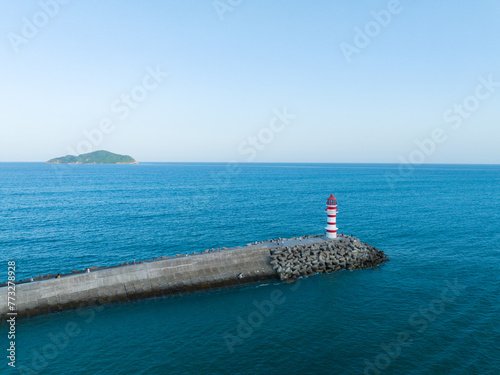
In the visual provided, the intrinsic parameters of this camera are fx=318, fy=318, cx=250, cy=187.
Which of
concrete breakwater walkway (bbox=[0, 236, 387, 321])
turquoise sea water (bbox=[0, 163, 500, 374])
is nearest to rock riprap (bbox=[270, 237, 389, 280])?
concrete breakwater walkway (bbox=[0, 236, 387, 321])

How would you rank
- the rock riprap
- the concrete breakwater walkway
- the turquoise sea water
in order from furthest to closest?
the rock riprap, the concrete breakwater walkway, the turquoise sea water

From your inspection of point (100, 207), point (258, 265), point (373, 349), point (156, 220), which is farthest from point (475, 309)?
point (100, 207)

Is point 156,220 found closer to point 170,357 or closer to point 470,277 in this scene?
point 170,357

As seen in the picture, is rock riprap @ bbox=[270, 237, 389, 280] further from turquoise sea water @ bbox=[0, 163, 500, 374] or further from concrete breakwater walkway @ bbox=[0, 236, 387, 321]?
turquoise sea water @ bbox=[0, 163, 500, 374]

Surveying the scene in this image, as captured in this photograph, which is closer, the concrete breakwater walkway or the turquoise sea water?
the turquoise sea water

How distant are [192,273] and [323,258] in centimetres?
1669

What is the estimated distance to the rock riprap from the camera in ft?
126

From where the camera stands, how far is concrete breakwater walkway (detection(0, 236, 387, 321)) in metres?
29.8

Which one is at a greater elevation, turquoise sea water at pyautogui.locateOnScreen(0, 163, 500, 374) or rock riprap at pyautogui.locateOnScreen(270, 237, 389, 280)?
rock riprap at pyautogui.locateOnScreen(270, 237, 389, 280)

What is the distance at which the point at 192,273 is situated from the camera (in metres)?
35.1

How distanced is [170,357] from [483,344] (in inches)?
919

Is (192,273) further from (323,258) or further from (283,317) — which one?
(323,258)

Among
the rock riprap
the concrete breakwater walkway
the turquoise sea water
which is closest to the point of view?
the turquoise sea water

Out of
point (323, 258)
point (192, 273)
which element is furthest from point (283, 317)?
point (323, 258)
